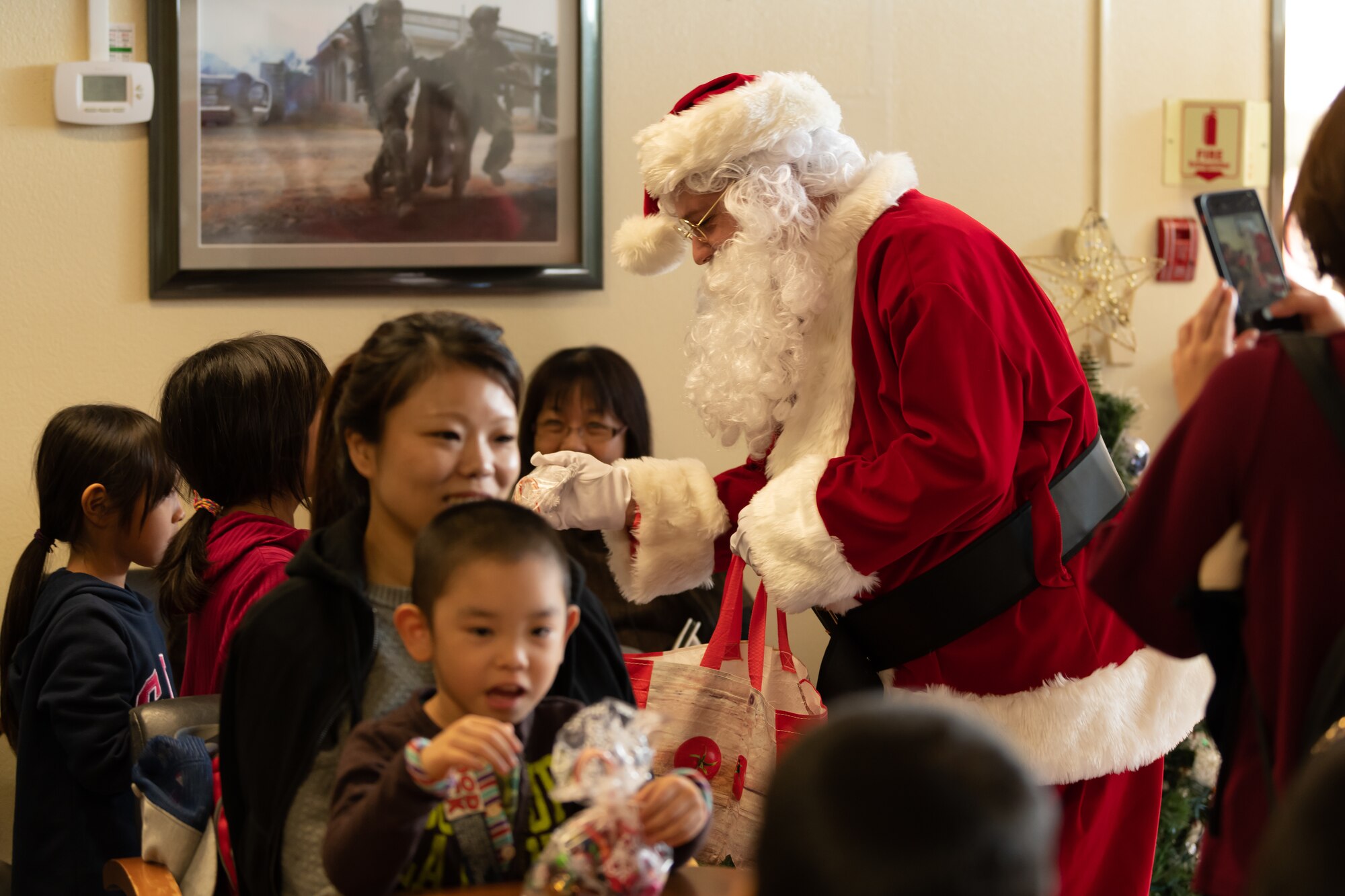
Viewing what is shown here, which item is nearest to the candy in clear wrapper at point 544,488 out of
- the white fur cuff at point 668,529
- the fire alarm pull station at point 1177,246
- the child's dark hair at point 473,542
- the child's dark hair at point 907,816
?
the white fur cuff at point 668,529

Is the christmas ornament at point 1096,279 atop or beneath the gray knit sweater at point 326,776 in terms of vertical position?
atop

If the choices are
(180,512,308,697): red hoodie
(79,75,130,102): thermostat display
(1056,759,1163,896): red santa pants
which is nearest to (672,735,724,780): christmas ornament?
(1056,759,1163,896): red santa pants

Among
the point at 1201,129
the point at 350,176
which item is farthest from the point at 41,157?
the point at 1201,129

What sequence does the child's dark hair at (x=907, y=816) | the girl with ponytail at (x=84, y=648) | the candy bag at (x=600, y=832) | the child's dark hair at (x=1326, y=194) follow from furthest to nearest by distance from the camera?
1. the girl with ponytail at (x=84, y=648)
2. the child's dark hair at (x=1326, y=194)
3. the candy bag at (x=600, y=832)
4. the child's dark hair at (x=907, y=816)

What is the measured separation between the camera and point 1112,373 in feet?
12.3

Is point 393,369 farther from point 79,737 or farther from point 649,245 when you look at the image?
point 649,245

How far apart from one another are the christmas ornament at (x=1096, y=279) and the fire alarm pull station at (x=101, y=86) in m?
2.46

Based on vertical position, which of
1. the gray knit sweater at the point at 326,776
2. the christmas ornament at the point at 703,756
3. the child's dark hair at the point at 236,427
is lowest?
the christmas ornament at the point at 703,756

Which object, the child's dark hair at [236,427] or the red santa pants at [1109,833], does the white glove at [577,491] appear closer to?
the child's dark hair at [236,427]

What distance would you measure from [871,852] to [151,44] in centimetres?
310

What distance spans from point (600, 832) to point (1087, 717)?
3.70 ft

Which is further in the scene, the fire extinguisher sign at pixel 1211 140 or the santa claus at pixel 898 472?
the fire extinguisher sign at pixel 1211 140

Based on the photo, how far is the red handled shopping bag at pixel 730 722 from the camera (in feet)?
6.81

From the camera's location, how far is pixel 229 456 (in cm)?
202
